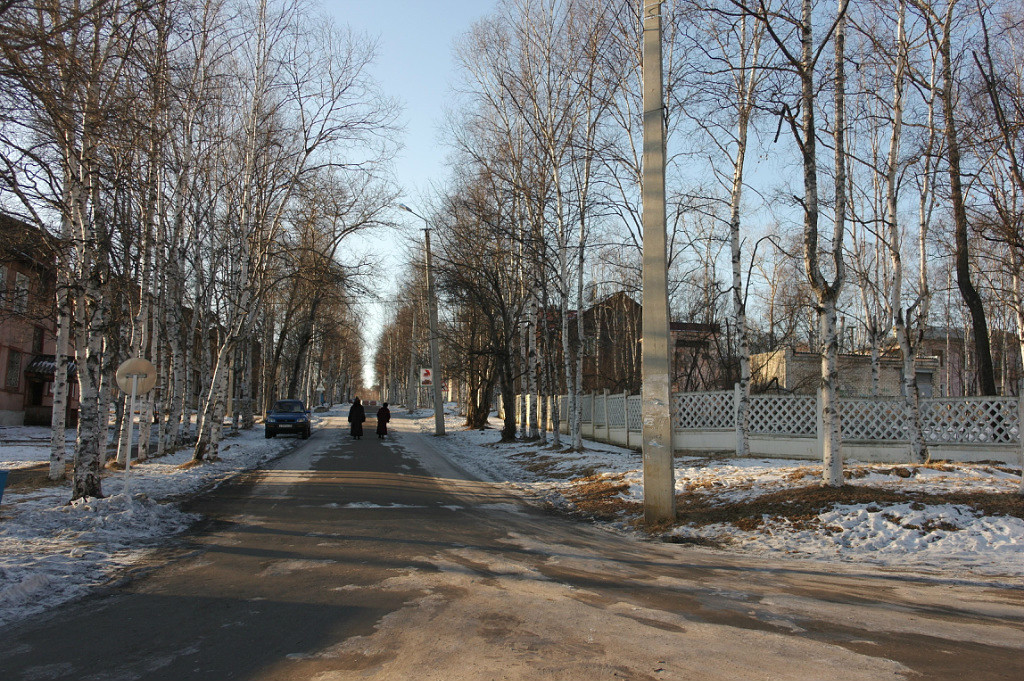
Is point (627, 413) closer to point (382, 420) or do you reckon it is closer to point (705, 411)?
point (705, 411)

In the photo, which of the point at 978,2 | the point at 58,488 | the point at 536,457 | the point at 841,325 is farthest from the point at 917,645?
the point at 841,325

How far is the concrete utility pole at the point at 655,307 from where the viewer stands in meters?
9.45

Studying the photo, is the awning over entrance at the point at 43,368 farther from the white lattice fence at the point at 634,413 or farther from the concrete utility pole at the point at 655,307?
the concrete utility pole at the point at 655,307

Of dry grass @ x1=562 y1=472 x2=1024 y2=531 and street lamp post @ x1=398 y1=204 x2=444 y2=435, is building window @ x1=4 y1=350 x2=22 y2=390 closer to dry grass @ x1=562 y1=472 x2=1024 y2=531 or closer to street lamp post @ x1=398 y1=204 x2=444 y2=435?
street lamp post @ x1=398 y1=204 x2=444 y2=435

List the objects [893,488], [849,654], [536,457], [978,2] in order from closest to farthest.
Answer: [849,654]
[893,488]
[978,2]
[536,457]

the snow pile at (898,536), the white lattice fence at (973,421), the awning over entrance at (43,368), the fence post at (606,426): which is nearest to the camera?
the snow pile at (898,536)

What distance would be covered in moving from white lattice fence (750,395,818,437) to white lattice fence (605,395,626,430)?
558 centimetres

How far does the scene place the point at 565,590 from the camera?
5.93 meters

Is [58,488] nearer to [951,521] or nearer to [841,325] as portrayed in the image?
[951,521]

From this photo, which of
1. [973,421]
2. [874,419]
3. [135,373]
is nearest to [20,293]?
[135,373]

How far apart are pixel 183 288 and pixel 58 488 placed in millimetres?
10123

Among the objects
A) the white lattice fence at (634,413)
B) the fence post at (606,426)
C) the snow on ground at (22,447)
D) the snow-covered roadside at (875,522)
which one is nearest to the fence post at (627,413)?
the white lattice fence at (634,413)

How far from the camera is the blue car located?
97.0 ft

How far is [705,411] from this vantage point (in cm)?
1694
